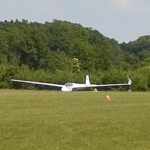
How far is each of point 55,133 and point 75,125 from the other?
1778 mm

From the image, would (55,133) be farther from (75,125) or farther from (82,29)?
(82,29)

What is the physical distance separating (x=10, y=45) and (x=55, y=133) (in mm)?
101954

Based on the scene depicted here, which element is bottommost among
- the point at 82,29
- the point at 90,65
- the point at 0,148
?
the point at 0,148

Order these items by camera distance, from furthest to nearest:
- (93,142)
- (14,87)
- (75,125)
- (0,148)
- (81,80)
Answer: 1. (81,80)
2. (14,87)
3. (75,125)
4. (93,142)
5. (0,148)

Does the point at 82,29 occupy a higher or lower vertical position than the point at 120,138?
higher

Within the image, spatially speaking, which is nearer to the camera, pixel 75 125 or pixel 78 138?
pixel 78 138

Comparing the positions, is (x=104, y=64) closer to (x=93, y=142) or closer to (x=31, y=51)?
(x=31, y=51)

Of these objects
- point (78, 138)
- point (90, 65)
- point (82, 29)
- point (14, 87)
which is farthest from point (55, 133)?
point (82, 29)

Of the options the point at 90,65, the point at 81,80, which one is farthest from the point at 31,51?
the point at 81,80

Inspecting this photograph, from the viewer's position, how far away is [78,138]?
10.3 metres

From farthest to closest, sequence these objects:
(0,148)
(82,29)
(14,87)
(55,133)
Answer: (82,29), (14,87), (55,133), (0,148)

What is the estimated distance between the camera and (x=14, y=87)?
6981cm

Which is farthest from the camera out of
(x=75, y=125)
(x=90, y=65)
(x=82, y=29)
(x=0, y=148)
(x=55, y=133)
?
(x=82, y=29)

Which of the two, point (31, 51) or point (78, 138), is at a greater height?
point (31, 51)
